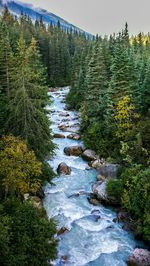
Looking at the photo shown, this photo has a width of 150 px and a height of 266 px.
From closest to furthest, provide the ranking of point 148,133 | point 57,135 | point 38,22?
point 148,133
point 57,135
point 38,22

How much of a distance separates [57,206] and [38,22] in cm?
13531

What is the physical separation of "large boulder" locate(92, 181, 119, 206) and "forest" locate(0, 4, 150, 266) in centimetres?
59

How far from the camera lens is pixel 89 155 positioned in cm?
4381

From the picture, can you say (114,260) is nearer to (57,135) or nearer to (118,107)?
(118,107)

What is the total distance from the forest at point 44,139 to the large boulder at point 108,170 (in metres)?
0.79

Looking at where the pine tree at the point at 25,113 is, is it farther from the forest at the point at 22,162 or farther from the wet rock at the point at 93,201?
the wet rock at the point at 93,201

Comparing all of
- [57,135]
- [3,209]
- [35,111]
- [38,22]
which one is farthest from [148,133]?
[38,22]

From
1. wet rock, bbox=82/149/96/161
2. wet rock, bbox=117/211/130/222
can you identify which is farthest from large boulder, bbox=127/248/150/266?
wet rock, bbox=82/149/96/161

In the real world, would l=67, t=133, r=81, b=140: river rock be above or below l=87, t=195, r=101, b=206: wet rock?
above

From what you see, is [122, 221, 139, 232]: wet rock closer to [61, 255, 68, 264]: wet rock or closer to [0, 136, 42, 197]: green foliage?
[61, 255, 68, 264]: wet rock

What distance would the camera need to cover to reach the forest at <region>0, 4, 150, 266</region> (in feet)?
76.1

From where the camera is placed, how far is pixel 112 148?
143 feet

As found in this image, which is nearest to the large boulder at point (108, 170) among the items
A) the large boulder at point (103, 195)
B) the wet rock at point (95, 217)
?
the large boulder at point (103, 195)

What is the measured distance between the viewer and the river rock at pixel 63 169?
40.6 metres
